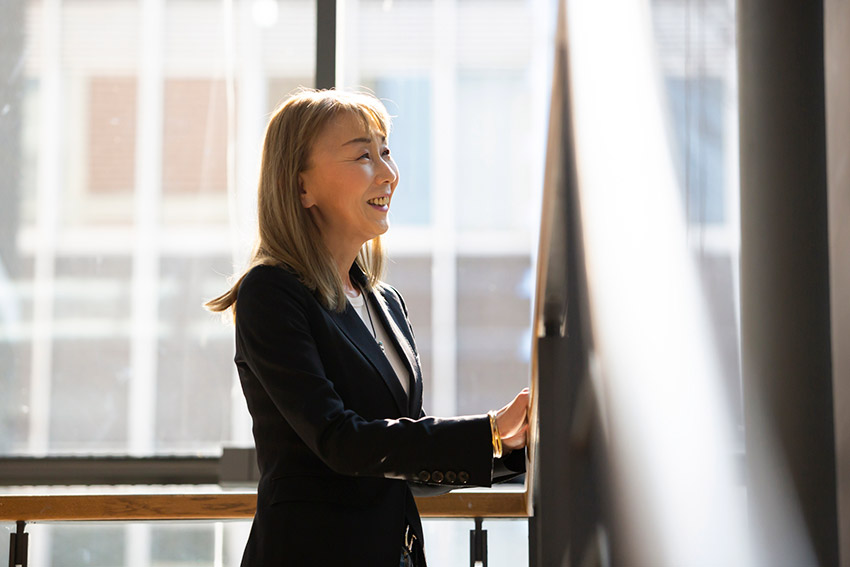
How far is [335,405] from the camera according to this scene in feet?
4.10

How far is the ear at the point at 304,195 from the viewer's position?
161 cm

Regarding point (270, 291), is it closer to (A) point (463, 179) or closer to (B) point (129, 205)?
(A) point (463, 179)

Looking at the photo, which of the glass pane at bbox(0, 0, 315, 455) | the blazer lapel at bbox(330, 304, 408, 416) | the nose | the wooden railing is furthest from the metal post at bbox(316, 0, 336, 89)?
the blazer lapel at bbox(330, 304, 408, 416)

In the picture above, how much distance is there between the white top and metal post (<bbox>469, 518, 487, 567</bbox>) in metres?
0.83

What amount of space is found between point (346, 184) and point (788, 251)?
979 mm

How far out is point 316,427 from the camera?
4.03 ft

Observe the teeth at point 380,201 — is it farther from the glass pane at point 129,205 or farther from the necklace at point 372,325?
the glass pane at point 129,205

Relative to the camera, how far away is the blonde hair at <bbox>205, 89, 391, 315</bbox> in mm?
1500

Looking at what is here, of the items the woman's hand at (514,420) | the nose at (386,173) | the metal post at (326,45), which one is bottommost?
the woman's hand at (514,420)

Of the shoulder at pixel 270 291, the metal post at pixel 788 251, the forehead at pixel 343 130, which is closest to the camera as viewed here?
the metal post at pixel 788 251

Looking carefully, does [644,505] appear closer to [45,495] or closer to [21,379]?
[45,495]

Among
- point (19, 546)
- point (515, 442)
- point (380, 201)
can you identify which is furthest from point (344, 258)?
point (19, 546)

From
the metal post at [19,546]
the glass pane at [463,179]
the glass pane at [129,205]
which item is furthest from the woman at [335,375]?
the glass pane at [129,205]

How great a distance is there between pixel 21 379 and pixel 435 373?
138cm
